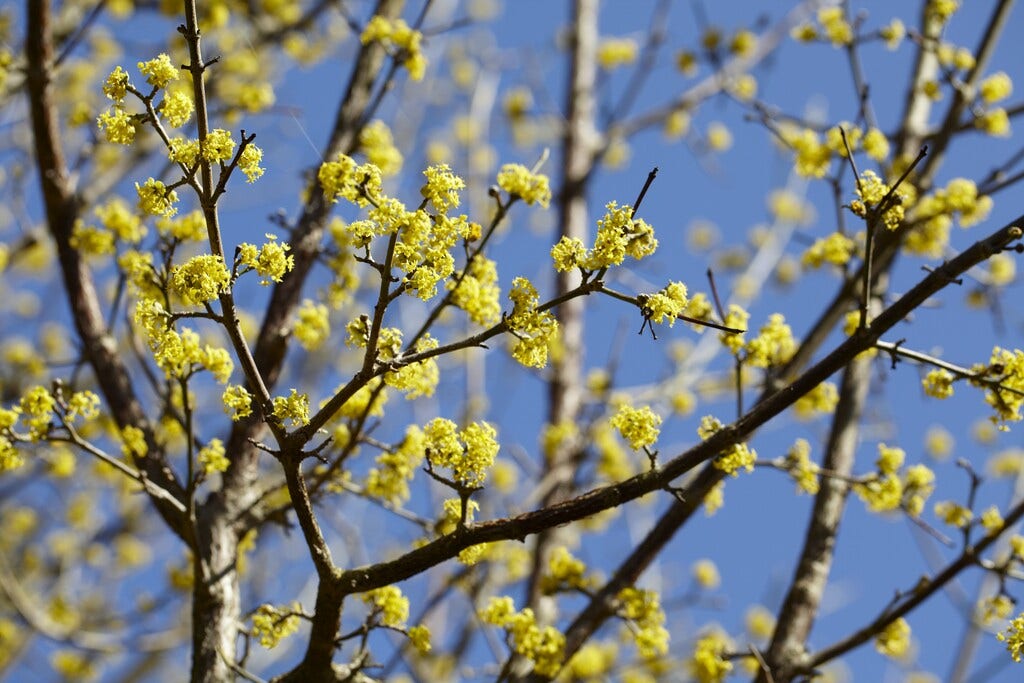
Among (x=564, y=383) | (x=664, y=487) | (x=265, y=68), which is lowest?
(x=664, y=487)

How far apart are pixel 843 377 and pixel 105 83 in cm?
453

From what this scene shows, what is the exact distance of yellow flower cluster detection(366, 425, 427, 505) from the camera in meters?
4.20

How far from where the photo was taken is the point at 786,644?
4.87 meters

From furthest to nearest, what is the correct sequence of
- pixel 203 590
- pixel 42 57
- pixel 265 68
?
1. pixel 265 68
2. pixel 42 57
3. pixel 203 590

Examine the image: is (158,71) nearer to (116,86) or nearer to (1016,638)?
(116,86)

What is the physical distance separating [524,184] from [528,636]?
192cm

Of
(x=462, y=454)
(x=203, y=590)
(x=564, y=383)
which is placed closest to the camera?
(x=462, y=454)

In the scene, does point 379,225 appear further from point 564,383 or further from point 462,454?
point 564,383

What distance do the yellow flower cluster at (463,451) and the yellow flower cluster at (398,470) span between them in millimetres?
1087

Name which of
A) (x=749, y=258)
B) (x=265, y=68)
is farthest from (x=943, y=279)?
(x=265, y=68)

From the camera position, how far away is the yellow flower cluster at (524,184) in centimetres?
333

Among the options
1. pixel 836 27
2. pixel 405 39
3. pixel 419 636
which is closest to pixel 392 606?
pixel 419 636

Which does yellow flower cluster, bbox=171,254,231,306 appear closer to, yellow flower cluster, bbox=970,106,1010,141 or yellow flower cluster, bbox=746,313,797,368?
yellow flower cluster, bbox=746,313,797,368

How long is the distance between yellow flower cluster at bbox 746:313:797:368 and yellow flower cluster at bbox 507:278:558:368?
4.95ft
